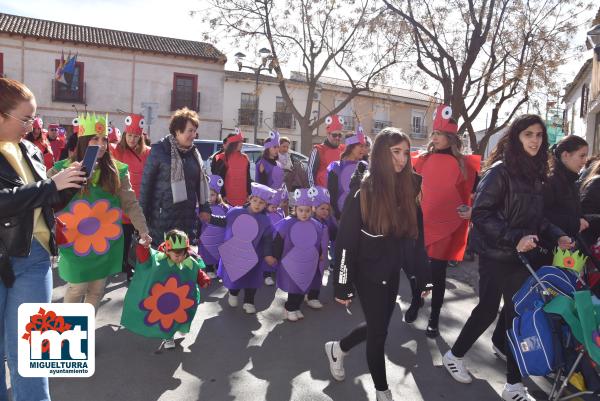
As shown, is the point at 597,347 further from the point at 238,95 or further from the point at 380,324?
the point at 238,95

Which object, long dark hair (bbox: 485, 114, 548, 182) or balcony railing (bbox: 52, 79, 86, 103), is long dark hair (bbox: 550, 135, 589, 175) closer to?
long dark hair (bbox: 485, 114, 548, 182)

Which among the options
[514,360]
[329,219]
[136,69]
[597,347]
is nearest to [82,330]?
[514,360]

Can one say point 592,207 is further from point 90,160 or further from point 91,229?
point 91,229

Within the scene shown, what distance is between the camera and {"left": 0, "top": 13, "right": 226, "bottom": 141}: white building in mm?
26500

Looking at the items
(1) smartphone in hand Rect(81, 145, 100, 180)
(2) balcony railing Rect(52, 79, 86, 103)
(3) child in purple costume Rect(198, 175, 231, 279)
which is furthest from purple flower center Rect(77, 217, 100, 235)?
(2) balcony railing Rect(52, 79, 86, 103)

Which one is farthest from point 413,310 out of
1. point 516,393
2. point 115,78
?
point 115,78

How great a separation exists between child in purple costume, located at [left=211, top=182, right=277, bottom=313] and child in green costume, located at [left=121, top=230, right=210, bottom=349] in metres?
1.01

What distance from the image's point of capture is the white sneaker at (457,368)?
12.8 ft

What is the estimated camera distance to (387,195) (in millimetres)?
3232

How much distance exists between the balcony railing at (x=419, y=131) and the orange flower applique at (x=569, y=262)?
Answer: 4156 centimetres

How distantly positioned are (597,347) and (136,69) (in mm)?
29000

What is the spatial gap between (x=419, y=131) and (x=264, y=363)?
42369 mm

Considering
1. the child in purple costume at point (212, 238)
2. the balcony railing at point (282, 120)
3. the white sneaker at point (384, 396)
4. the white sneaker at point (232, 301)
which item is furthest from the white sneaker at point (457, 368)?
the balcony railing at point (282, 120)

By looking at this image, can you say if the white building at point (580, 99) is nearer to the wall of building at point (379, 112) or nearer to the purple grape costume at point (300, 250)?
the wall of building at point (379, 112)
